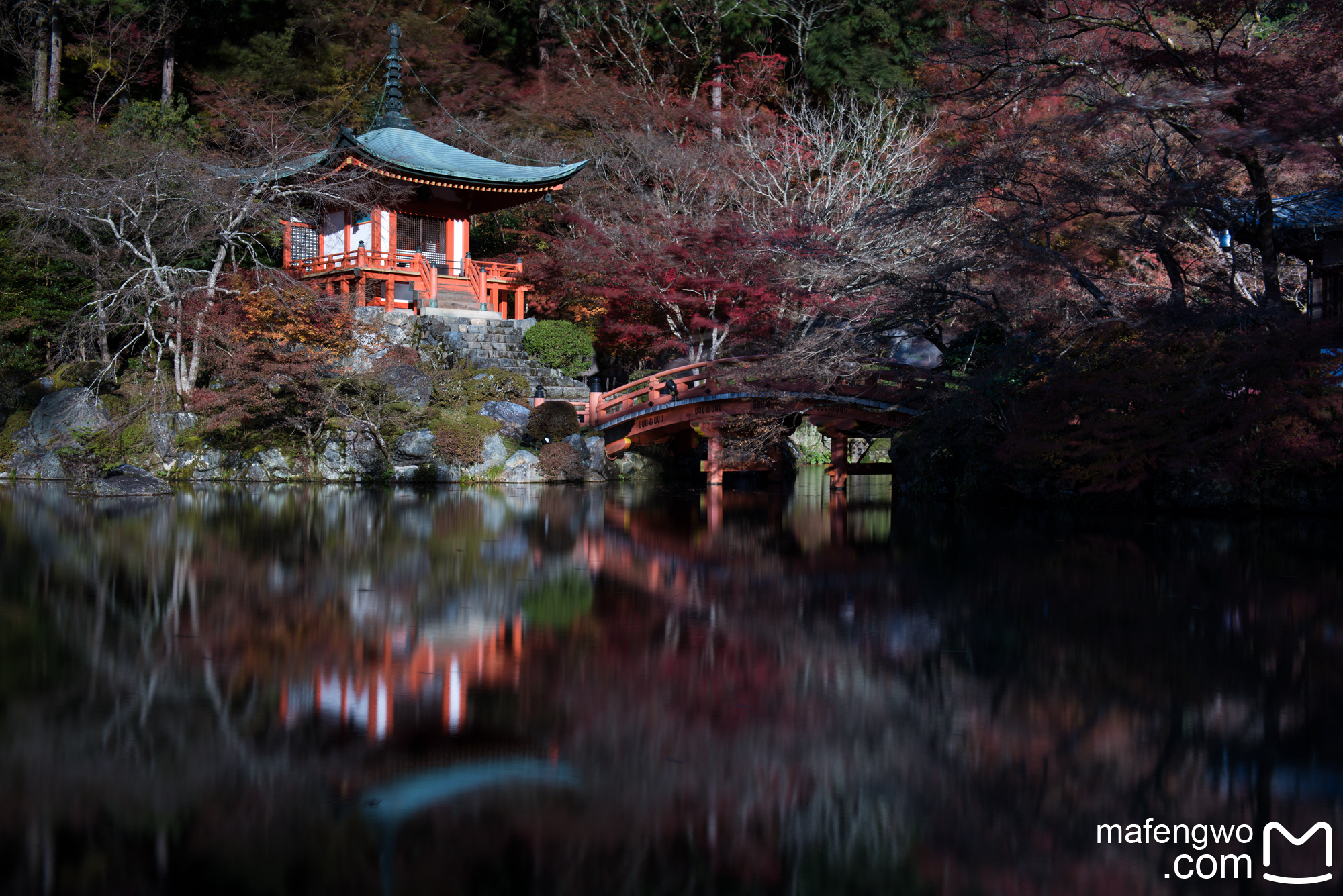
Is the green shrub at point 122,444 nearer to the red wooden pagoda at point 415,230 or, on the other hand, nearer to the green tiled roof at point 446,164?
the red wooden pagoda at point 415,230

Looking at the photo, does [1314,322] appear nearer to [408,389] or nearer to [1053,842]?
[1053,842]

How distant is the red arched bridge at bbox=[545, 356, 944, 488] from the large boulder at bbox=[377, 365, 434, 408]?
2626 mm

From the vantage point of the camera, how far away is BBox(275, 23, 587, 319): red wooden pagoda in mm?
20828

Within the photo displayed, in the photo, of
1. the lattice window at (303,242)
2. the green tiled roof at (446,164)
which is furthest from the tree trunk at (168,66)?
the green tiled roof at (446,164)

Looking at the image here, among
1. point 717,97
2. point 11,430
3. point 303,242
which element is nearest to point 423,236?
point 303,242

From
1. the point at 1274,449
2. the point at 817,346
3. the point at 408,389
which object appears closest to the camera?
the point at 1274,449

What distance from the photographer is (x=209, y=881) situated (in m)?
2.83

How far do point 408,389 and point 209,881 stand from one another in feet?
52.0

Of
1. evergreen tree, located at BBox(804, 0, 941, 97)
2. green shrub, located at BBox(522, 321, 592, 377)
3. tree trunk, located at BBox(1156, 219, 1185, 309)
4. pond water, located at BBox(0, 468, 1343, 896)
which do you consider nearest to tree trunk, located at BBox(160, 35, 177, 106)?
green shrub, located at BBox(522, 321, 592, 377)

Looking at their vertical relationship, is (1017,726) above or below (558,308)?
below

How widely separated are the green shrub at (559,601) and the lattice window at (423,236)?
52.9ft

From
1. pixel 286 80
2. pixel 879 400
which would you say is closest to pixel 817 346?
pixel 879 400

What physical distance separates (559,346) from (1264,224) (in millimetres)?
12734

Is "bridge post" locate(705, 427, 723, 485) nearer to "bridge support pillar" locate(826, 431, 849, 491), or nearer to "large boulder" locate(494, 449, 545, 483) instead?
"bridge support pillar" locate(826, 431, 849, 491)
